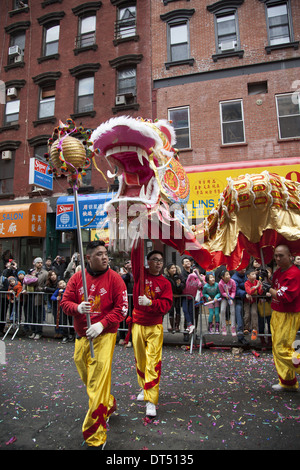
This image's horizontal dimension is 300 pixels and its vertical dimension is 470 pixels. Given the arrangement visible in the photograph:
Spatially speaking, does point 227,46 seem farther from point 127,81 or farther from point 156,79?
point 127,81

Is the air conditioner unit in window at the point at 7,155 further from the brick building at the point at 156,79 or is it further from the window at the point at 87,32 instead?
the window at the point at 87,32

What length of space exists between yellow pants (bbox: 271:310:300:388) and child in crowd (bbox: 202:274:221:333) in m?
2.45

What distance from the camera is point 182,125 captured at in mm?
12414

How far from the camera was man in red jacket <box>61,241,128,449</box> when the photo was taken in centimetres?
273

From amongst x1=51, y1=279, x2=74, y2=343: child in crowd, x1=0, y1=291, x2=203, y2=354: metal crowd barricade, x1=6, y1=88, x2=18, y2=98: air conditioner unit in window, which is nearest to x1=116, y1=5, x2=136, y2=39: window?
x1=6, y1=88, x2=18, y2=98: air conditioner unit in window

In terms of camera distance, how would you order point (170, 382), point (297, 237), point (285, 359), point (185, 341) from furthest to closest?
point (185, 341)
point (170, 382)
point (285, 359)
point (297, 237)

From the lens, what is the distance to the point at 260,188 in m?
3.49

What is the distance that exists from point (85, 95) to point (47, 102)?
200 cm

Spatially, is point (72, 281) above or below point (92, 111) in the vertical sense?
below

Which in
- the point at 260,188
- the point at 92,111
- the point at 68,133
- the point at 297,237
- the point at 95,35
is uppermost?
the point at 95,35

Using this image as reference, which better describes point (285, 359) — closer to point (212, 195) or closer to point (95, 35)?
point (212, 195)

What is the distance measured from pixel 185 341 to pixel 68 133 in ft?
17.0

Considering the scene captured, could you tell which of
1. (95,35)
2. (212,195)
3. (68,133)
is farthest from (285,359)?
(95,35)

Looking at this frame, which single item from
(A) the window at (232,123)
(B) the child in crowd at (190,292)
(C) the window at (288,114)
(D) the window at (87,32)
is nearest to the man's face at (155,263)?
(B) the child in crowd at (190,292)
